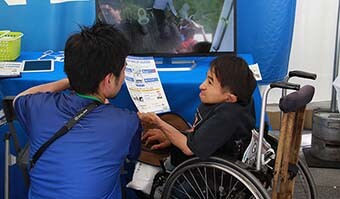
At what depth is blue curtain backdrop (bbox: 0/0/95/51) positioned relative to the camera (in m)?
2.77

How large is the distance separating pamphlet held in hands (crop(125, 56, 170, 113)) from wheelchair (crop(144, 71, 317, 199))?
1.06 ft

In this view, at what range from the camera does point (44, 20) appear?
280 cm

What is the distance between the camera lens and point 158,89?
1950 millimetres

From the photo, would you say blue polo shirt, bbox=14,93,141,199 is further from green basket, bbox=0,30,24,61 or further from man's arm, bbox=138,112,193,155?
green basket, bbox=0,30,24,61

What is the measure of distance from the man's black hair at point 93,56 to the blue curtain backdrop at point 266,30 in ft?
5.50

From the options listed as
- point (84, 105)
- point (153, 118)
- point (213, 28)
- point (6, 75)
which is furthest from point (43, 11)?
point (84, 105)

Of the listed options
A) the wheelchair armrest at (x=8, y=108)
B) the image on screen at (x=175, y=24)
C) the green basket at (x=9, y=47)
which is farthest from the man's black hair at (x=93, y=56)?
the green basket at (x=9, y=47)

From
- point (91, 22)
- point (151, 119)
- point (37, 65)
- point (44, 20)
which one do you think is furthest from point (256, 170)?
point (44, 20)

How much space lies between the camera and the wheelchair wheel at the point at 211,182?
142cm

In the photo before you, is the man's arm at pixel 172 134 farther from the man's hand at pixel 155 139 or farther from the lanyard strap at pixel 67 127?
the lanyard strap at pixel 67 127

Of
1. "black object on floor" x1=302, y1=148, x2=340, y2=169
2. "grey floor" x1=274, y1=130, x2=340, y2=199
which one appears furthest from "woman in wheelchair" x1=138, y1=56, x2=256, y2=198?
"black object on floor" x1=302, y1=148, x2=340, y2=169

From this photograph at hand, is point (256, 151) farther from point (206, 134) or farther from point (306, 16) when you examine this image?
point (306, 16)

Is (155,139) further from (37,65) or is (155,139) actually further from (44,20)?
(44,20)

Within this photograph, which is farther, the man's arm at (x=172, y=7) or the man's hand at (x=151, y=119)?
the man's arm at (x=172, y=7)
